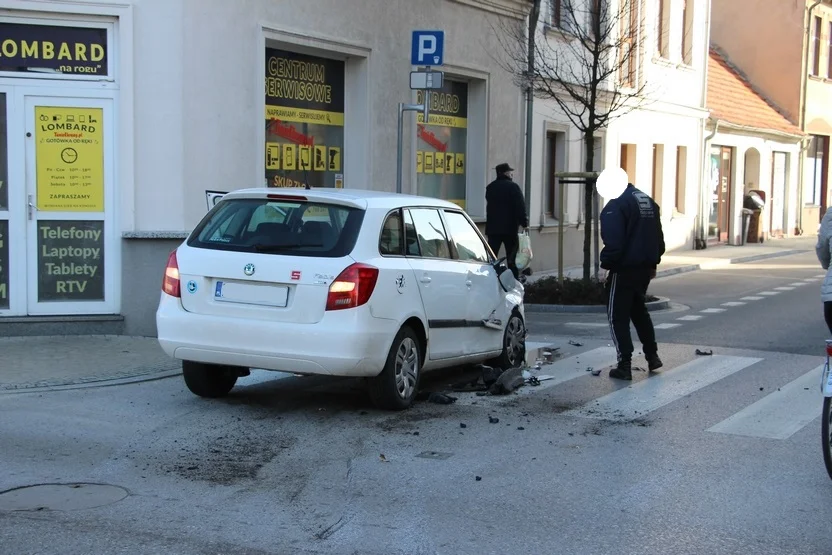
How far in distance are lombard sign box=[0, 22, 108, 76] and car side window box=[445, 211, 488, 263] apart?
14.4ft

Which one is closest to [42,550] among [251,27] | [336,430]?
[336,430]

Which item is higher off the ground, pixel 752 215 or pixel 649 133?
pixel 649 133

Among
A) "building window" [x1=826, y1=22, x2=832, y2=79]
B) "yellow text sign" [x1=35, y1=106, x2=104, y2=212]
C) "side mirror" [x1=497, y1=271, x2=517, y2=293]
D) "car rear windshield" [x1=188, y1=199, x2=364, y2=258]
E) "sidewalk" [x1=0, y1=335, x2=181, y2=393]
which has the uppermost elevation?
"building window" [x1=826, y1=22, x2=832, y2=79]

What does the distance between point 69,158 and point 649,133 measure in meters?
17.1

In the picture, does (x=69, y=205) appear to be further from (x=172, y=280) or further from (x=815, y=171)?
(x=815, y=171)

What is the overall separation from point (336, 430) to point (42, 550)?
289 centimetres

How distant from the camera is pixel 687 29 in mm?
27891

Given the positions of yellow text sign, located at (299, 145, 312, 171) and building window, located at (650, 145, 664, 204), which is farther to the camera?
building window, located at (650, 145, 664, 204)

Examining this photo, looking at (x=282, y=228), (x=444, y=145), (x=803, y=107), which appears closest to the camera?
(x=282, y=228)

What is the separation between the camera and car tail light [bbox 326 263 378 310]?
7488 millimetres

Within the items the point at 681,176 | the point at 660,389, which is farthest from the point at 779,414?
the point at 681,176

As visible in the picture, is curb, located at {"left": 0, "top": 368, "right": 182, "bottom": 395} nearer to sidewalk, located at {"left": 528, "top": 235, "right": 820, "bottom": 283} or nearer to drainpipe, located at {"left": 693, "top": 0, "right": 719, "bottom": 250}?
sidewalk, located at {"left": 528, "top": 235, "right": 820, "bottom": 283}

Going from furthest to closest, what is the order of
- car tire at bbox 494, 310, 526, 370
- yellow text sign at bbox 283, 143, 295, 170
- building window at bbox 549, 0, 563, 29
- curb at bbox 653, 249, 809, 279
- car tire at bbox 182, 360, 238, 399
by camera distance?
curb at bbox 653, 249, 809, 279
building window at bbox 549, 0, 563, 29
yellow text sign at bbox 283, 143, 295, 170
car tire at bbox 494, 310, 526, 370
car tire at bbox 182, 360, 238, 399

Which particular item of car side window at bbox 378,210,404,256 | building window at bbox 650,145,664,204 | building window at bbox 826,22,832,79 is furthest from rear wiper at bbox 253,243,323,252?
building window at bbox 826,22,832,79
